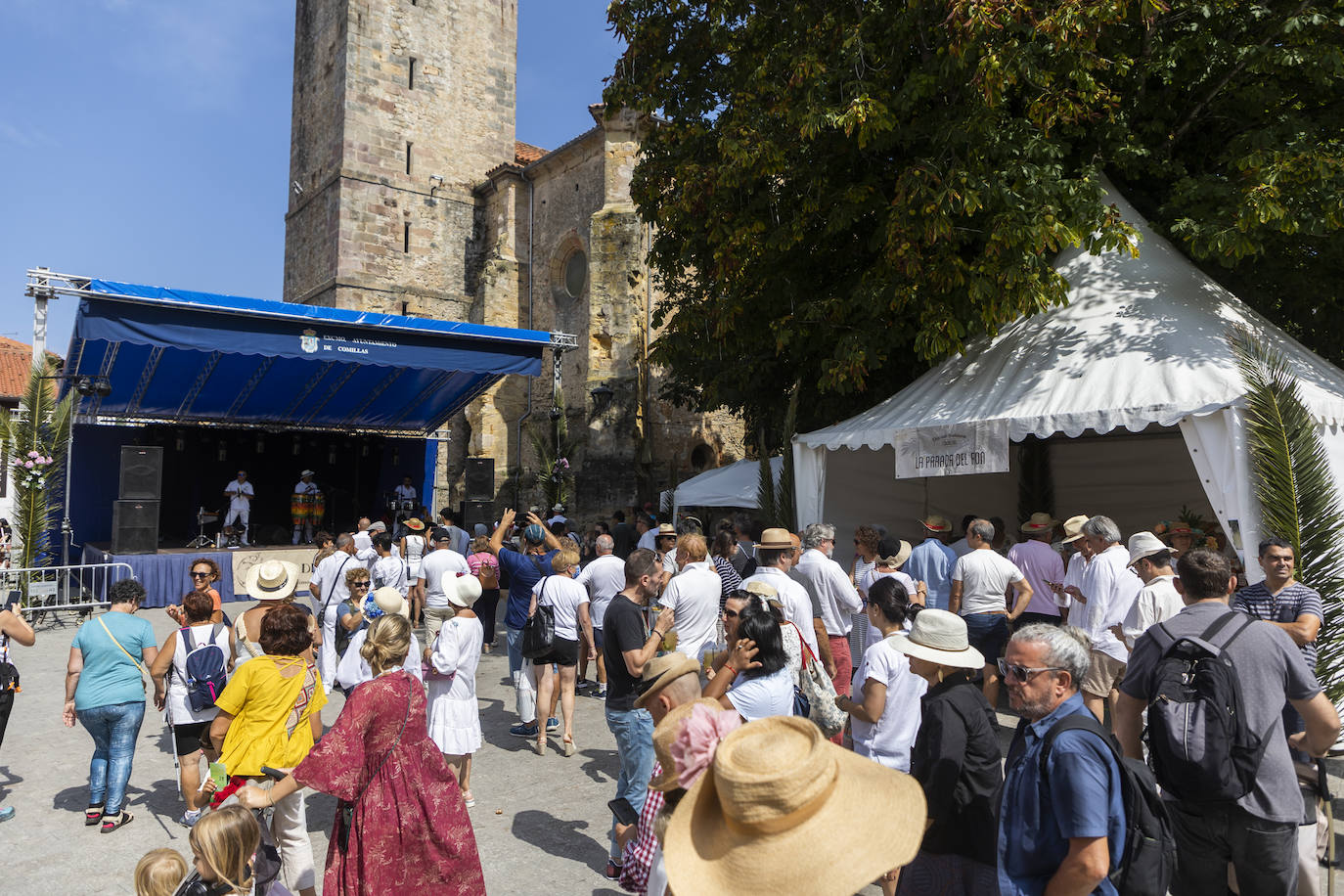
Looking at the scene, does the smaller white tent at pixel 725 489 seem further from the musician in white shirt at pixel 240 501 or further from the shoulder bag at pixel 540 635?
the musician in white shirt at pixel 240 501

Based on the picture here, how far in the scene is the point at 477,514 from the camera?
15.0 m

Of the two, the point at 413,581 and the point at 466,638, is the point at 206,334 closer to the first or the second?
the point at 413,581

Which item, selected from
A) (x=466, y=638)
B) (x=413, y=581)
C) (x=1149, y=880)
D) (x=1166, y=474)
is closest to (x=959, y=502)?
(x=1166, y=474)

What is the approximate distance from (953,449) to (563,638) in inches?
173

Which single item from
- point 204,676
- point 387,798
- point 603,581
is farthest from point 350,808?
point 603,581

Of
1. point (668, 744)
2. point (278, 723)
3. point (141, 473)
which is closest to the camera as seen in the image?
point (668, 744)

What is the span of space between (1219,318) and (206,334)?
42.1ft

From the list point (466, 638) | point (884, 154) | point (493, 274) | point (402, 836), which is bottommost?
point (402, 836)

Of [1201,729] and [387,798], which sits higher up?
[1201,729]

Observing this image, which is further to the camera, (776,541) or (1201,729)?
(776,541)

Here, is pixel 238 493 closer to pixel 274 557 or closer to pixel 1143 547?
pixel 274 557

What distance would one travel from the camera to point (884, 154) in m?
10.1

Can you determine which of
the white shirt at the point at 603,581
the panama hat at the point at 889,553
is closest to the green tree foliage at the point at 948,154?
the panama hat at the point at 889,553

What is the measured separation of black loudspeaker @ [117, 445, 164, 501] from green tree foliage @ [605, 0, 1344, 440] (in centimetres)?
932
